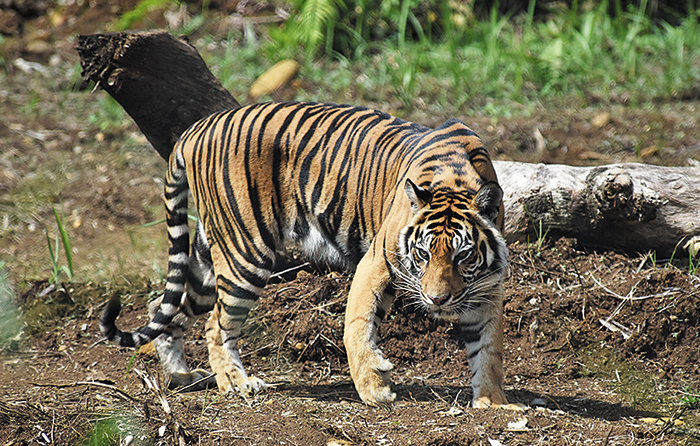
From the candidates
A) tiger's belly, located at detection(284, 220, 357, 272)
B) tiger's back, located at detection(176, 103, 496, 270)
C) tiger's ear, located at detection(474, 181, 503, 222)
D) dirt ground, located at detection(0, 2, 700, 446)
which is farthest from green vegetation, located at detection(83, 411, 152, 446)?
tiger's ear, located at detection(474, 181, 503, 222)

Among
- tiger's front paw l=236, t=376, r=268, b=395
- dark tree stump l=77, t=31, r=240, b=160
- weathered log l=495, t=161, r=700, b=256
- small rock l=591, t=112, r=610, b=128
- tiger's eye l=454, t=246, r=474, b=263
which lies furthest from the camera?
small rock l=591, t=112, r=610, b=128

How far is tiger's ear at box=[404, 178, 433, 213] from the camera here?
124 inches

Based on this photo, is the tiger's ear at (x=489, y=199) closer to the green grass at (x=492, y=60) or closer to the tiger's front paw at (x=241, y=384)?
the tiger's front paw at (x=241, y=384)

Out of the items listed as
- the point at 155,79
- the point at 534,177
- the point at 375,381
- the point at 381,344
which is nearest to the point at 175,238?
the point at 155,79

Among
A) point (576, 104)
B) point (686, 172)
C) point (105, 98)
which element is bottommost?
point (105, 98)

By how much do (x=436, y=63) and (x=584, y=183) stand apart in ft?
12.3

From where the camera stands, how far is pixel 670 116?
270 inches

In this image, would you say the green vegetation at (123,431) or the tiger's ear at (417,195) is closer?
the green vegetation at (123,431)

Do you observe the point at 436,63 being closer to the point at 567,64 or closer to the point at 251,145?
the point at 567,64

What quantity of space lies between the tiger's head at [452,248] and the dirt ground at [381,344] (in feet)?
1.84

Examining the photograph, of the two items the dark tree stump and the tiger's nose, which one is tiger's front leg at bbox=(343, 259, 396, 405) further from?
the dark tree stump

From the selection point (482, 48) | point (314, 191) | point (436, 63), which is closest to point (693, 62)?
point (482, 48)

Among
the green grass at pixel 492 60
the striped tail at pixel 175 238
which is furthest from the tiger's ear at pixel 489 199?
the green grass at pixel 492 60

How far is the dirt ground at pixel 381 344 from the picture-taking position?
2.98 metres
